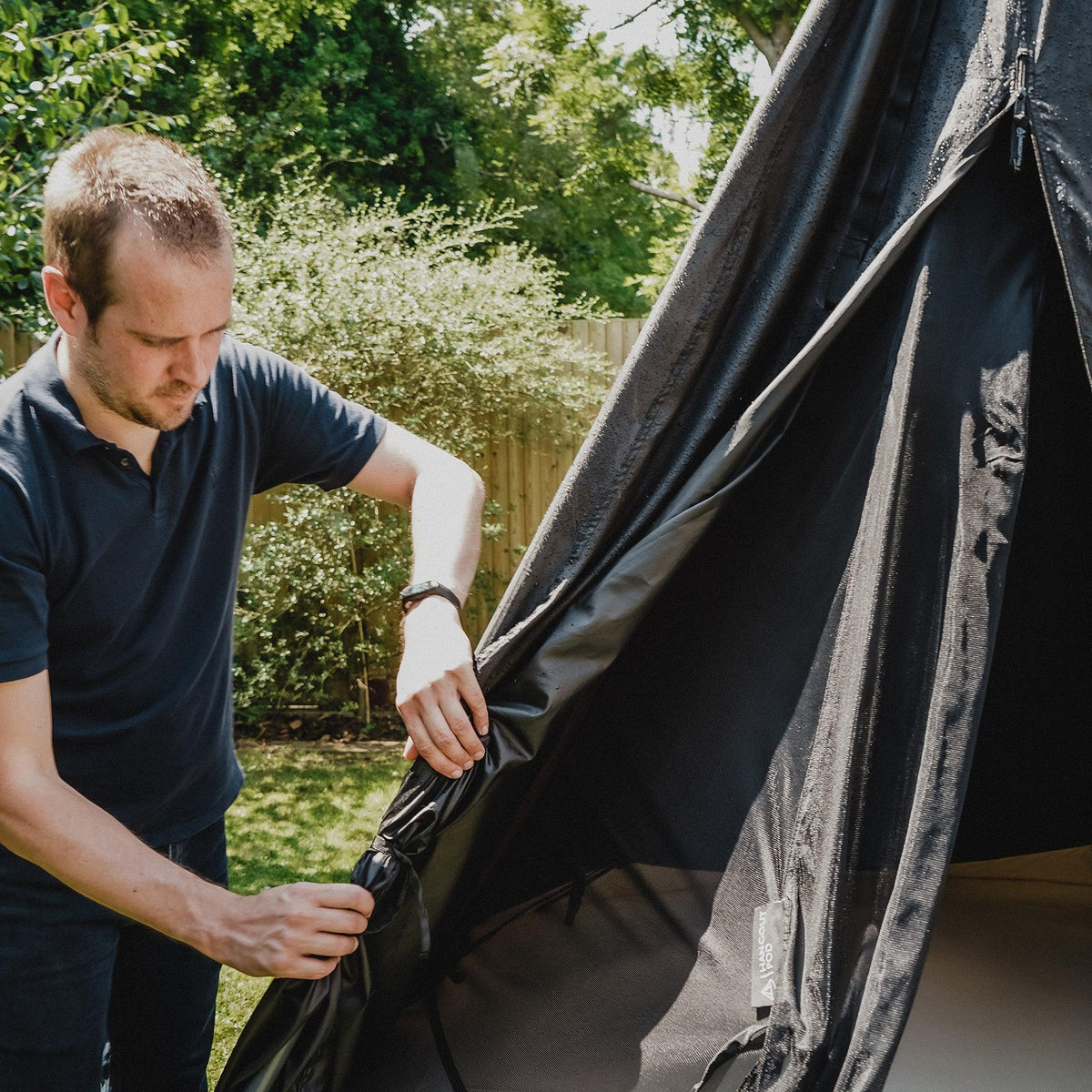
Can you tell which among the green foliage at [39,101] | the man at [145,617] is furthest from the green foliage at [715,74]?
the man at [145,617]

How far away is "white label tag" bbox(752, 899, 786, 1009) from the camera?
1489mm

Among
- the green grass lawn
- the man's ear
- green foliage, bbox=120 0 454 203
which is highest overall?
green foliage, bbox=120 0 454 203

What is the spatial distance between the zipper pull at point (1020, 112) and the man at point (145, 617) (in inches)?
36.8

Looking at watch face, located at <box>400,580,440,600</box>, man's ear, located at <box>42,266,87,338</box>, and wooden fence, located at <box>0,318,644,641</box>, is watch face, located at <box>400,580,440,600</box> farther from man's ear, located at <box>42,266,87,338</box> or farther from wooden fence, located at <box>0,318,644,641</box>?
wooden fence, located at <box>0,318,644,641</box>

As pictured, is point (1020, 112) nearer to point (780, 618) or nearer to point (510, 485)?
point (780, 618)

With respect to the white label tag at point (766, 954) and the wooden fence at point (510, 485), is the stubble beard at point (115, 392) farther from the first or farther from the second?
the wooden fence at point (510, 485)

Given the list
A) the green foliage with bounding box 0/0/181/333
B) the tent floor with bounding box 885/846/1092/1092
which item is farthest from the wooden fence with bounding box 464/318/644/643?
the tent floor with bounding box 885/846/1092/1092

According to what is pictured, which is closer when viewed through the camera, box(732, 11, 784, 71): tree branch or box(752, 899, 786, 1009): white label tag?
box(752, 899, 786, 1009): white label tag

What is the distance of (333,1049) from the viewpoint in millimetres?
1544

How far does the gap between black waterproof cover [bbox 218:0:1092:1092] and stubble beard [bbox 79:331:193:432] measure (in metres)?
0.57

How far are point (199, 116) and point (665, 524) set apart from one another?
1002 cm

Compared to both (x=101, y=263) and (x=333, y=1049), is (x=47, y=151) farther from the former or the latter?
(x=333, y=1049)

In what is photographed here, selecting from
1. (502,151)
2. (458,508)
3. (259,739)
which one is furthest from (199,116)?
(458,508)

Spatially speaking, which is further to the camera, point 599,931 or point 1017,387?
point 599,931
